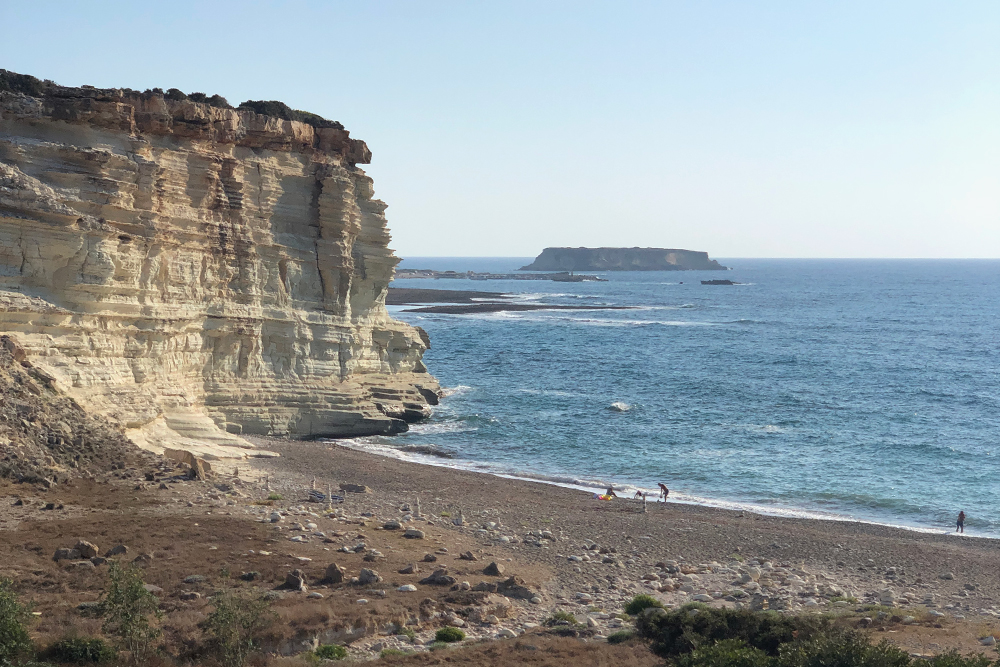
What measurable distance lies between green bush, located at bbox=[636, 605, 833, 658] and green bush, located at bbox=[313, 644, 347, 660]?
6231 mm

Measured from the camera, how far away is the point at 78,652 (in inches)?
610

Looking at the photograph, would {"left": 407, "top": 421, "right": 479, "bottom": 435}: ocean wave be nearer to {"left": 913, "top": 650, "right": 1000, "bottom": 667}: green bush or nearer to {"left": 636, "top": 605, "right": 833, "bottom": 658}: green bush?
{"left": 636, "top": 605, "right": 833, "bottom": 658}: green bush

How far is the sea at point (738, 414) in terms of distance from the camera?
1517 inches

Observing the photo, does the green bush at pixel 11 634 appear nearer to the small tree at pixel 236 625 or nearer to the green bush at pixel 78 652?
the green bush at pixel 78 652

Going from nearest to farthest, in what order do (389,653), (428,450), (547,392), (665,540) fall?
(389,653) → (665,540) → (428,450) → (547,392)

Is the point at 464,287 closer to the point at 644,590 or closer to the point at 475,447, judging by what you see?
the point at 475,447

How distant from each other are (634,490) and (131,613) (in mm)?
25584

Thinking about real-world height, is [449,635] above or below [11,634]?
below

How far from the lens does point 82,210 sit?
3075 centimetres

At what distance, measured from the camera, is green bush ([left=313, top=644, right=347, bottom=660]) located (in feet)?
55.1

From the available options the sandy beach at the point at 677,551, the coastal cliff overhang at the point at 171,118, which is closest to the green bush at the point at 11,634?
the sandy beach at the point at 677,551

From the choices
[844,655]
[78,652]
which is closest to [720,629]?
[844,655]

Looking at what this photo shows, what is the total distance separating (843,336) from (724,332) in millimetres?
12714

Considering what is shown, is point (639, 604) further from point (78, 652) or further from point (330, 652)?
point (78, 652)
